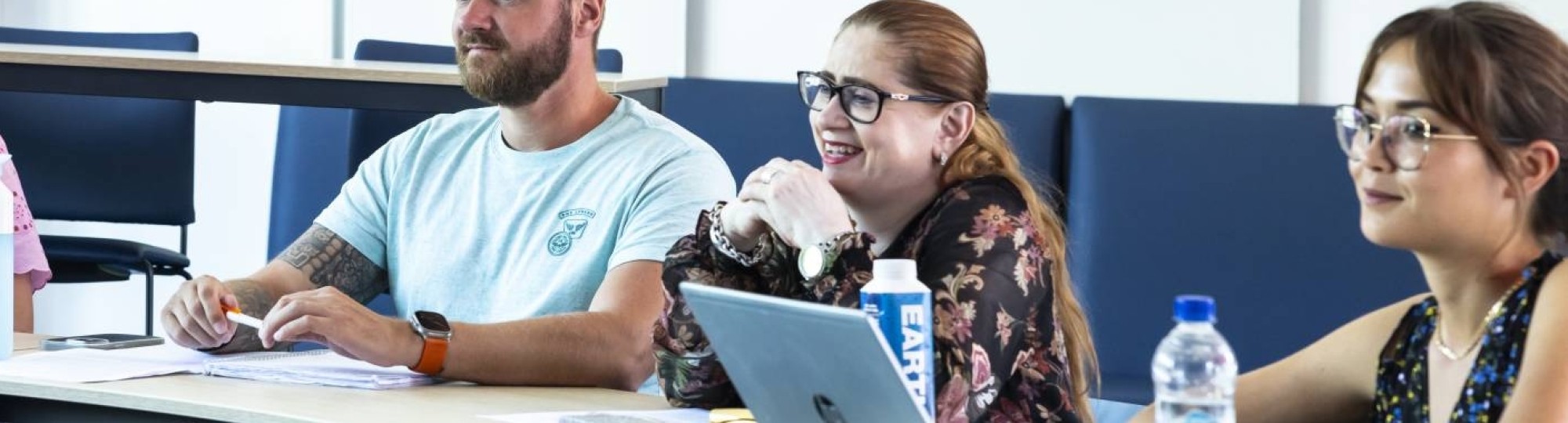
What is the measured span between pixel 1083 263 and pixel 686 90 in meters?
0.85

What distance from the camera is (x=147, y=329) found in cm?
449

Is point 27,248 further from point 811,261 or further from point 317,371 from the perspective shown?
point 811,261

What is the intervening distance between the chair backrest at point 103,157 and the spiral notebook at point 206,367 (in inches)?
79.2

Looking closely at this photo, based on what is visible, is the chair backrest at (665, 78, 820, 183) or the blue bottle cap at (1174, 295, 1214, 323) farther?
the chair backrest at (665, 78, 820, 183)

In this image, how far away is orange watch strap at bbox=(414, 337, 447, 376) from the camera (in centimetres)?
214

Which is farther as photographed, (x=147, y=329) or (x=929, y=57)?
(x=147, y=329)

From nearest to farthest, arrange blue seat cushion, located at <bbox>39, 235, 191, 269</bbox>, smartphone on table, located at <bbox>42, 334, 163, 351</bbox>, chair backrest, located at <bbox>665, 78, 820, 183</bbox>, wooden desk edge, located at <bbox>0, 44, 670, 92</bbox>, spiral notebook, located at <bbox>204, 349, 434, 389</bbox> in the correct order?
spiral notebook, located at <bbox>204, 349, 434, 389</bbox>, smartphone on table, located at <bbox>42, 334, 163, 351</bbox>, wooden desk edge, located at <bbox>0, 44, 670, 92</bbox>, chair backrest, located at <bbox>665, 78, 820, 183</bbox>, blue seat cushion, located at <bbox>39, 235, 191, 269</bbox>

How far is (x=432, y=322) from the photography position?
215 cm

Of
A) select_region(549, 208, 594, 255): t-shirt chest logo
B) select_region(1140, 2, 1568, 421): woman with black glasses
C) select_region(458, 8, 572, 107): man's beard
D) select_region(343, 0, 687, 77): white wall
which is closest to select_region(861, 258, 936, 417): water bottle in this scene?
select_region(1140, 2, 1568, 421): woman with black glasses

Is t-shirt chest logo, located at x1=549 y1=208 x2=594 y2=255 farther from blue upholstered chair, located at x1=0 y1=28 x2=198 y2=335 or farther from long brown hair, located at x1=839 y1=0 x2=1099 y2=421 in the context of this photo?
blue upholstered chair, located at x1=0 y1=28 x2=198 y2=335

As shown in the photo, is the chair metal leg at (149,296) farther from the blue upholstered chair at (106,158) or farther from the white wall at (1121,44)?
the white wall at (1121,44)

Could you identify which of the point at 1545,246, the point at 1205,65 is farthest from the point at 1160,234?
the point at 1545,246

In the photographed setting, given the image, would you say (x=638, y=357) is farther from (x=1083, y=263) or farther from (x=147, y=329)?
(x=147, y=329)

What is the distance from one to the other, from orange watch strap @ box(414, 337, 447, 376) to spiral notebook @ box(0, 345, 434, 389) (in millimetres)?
19
